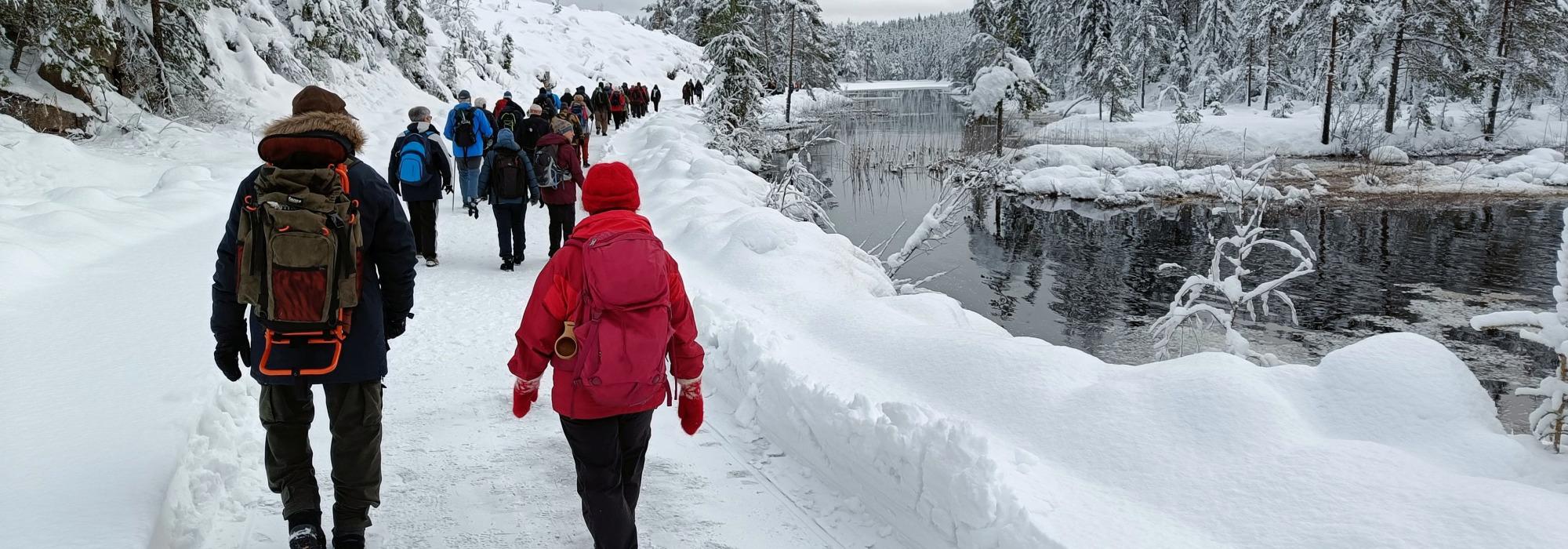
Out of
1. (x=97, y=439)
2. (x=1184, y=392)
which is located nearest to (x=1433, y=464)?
(x=1184, y=392)

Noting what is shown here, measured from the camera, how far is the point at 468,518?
13.0 ft

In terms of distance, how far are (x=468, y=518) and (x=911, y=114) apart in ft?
148

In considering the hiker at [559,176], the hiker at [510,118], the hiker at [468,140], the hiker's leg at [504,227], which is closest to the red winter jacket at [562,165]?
the hiker at [559,176]

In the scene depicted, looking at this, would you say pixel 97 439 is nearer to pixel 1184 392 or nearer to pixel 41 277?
pixel 41 277

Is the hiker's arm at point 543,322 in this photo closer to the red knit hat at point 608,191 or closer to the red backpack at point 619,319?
the red backpack at point 619,319

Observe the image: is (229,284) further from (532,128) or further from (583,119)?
(583,119)

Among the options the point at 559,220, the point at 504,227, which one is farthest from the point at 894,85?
the point at 504,227

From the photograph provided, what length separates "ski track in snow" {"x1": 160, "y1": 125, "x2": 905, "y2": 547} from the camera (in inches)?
150

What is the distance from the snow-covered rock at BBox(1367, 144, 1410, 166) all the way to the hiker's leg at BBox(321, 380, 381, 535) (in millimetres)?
30005

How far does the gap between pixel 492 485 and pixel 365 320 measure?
52.8 inches

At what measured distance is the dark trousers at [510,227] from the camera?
8.88m

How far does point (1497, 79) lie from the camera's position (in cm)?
3084

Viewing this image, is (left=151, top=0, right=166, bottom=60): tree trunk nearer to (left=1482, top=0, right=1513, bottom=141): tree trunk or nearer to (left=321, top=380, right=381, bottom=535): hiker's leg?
(left=321, top=380, right=381, bottom=535): hiker's leg

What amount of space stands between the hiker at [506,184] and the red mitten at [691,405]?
594 centimetres
